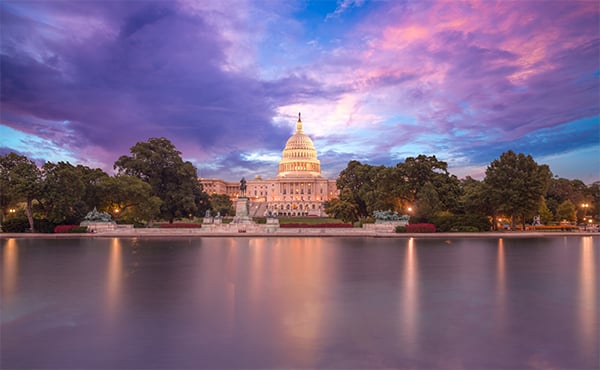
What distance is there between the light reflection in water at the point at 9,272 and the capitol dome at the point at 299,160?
5059 inches

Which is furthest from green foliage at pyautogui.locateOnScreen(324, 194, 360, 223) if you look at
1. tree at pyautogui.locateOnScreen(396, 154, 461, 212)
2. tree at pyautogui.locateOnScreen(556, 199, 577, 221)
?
tree at pyautogui.locateOnScreen(556, 199, 577, 221)

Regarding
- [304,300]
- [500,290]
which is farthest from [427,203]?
[304,300]

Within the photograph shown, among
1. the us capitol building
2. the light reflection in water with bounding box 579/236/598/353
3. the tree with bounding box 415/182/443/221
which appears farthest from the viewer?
the us capitol building

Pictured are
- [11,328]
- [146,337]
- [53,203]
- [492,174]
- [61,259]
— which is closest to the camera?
[146,337]

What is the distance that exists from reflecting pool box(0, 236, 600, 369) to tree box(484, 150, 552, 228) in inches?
924

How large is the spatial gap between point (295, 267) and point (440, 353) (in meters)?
→ 10.8

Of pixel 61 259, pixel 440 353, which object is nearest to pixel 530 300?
pixel 440 353

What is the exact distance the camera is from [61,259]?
69.8 feet

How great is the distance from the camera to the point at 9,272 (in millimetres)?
17109

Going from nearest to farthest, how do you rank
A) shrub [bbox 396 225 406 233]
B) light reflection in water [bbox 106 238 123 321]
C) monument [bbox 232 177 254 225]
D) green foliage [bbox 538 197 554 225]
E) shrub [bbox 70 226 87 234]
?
light reflection in water [bbox 106 238 123 321], shrub [bbox 70 226 87 234], shrub [bbox 396 225 406 233], monument [bbox 232 177 254 225], green foliage [bbox 538 197 554 225]

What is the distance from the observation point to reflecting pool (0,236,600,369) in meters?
7.82

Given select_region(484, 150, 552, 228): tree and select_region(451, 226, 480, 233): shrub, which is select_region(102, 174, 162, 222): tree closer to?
select_region(451, 226, 480, 233): shrub

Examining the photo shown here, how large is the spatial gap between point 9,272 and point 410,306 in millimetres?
16401

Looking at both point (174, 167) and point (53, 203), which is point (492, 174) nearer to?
point (174, 167)
